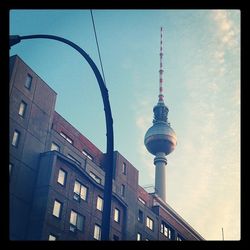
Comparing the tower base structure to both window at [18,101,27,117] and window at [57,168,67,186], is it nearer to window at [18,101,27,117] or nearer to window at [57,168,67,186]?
window at [57,168,67,186]

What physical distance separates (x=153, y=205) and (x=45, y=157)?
90.7 ft

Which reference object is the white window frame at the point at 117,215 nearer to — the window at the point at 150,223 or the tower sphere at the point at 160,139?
the window at the point at 150,223

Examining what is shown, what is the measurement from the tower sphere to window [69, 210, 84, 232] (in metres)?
72.2

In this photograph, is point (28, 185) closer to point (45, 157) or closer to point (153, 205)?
point (45, 157)

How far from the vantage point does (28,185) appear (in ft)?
118

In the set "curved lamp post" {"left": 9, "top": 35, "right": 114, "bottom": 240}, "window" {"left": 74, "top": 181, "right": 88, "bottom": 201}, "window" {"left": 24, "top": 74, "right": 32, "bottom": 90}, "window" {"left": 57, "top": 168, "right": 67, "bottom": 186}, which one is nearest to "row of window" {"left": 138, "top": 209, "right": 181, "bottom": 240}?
"window" {"left": 74, "top": 181, "right": 88, "bottom": 201}

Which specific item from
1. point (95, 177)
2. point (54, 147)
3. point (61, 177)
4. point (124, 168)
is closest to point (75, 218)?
point (61, 177)

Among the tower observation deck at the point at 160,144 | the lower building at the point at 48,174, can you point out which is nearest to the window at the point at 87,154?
the lower building at the point at 48,174

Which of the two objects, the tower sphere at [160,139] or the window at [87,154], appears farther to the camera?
the tower sphere at [160,139]

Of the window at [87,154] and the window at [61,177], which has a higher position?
the window at [87,154]

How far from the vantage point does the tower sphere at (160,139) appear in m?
110

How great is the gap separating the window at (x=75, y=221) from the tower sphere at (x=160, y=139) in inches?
2844
